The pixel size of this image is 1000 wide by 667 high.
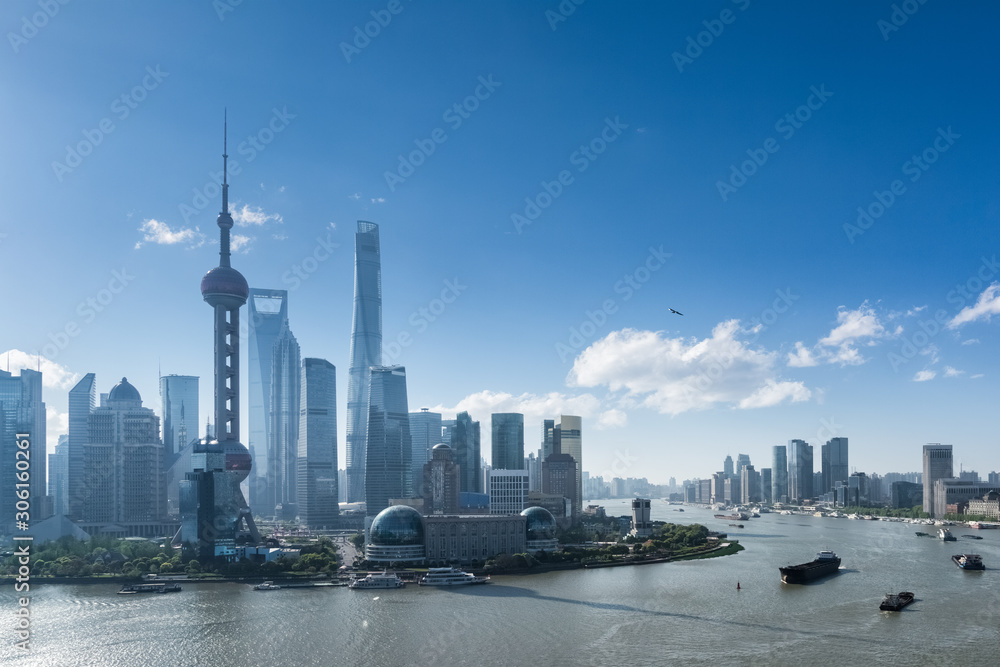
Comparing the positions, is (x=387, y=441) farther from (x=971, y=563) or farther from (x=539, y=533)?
(x=971, y=563)

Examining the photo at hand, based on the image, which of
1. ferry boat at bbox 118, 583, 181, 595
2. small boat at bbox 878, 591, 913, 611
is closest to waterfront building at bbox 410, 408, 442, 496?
ferry boat at bbox 118, 583, 181, 595

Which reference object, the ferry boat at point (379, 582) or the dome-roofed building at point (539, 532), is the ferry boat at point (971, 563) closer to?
the dome-roofed building at point (539, 532)

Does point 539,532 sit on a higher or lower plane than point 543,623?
lower

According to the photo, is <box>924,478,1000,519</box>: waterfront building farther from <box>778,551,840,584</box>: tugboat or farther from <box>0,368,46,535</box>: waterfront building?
<box>0,368,46,535</box>: waterfront building

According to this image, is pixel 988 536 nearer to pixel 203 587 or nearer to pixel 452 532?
pixel 452 532

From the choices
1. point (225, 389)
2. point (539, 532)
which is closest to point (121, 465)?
point (225, 389)

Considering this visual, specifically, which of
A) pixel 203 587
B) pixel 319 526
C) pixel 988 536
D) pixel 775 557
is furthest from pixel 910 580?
pixel 319 526
